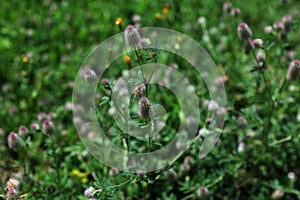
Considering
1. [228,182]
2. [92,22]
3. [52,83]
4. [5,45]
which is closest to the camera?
[228,182]

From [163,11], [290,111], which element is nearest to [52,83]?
[163,11]

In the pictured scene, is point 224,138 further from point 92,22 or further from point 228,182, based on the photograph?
point 92,22

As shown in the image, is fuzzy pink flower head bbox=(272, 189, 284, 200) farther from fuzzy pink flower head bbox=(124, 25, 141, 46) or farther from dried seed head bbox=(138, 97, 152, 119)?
fuzzy pink flower head bbox=(124, 25, 141, 46)

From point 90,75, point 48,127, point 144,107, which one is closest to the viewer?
point 144,107

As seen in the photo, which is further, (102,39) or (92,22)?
(92,22)

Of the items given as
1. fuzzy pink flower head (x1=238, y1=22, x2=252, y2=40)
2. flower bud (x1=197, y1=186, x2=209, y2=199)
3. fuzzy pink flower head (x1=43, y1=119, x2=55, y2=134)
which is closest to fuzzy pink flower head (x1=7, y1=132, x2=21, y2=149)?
fuzzy pink flower head (x1=43, y1=119, x2=55, y2=134)

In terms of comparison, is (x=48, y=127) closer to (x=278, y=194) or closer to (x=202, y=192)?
(x=202, y=192)

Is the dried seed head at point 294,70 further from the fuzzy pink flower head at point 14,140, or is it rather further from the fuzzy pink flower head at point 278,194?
the fuzzy pink flower head at point 14,140

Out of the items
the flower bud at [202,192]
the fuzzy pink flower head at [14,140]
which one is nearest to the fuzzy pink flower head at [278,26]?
the flower bud at [202,192]

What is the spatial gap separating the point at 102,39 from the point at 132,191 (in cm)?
165

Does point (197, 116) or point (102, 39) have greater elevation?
point (102, 39)

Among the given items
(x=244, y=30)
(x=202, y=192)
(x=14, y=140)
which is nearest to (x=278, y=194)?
(x=202, y=192)

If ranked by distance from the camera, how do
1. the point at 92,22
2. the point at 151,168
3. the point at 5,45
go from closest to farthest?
the point at 151,168
the point at 5,45
the point at 92,22

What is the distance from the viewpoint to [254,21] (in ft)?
12.6
